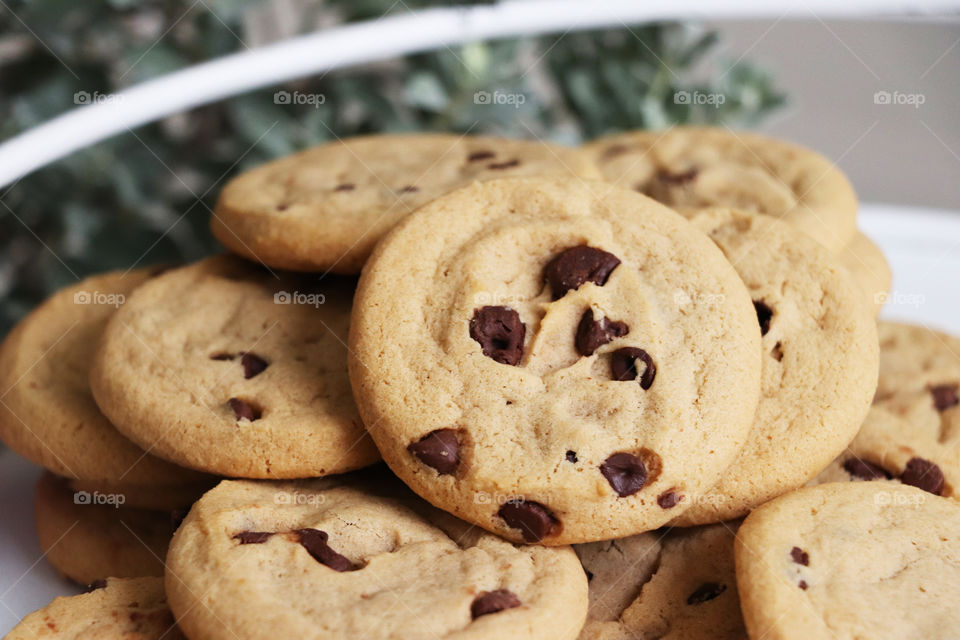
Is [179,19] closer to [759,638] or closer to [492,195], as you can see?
[492,195]

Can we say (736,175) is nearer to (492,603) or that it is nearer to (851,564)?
(851,564)

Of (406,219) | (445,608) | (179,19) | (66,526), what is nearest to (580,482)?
(445,608)

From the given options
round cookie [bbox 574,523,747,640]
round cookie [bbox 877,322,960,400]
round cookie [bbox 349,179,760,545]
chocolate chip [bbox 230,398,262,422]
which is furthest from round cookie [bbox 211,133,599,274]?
round cookie [bbox 877,322,960,400]

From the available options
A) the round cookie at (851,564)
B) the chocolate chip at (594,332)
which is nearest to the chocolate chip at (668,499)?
the round cookie at (851,564)

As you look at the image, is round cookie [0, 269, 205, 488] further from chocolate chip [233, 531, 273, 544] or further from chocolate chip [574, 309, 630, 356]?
chocolate chip [574, 309, 630, 356]

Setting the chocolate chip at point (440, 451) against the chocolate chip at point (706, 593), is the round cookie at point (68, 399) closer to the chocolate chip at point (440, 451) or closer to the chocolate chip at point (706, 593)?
the chocolate chip at point (440, 451)
